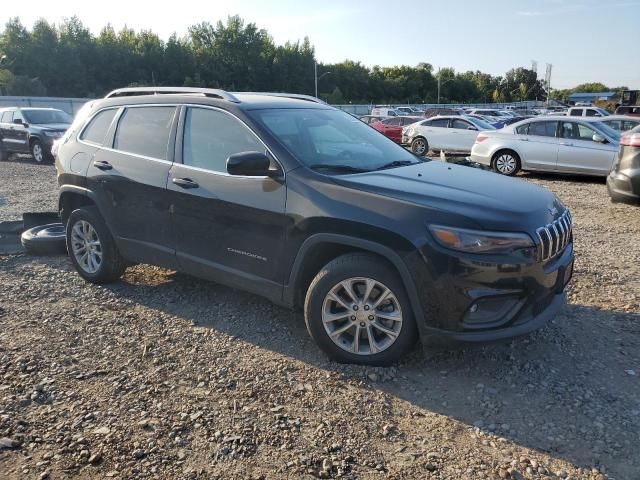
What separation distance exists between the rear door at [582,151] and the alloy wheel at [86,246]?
35.0 ft

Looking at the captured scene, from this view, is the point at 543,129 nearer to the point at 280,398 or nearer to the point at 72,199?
the point at 72,199

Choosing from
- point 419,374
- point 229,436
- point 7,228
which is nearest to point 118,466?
point 229,436

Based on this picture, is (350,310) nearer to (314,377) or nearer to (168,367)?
(314,377)

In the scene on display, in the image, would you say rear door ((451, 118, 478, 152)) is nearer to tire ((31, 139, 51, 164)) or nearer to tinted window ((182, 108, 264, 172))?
tire ((31, 139, 51, 164))

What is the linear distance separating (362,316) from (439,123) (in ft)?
52.0

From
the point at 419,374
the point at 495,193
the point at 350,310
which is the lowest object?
the point at 419,374

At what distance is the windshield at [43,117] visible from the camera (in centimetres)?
1587

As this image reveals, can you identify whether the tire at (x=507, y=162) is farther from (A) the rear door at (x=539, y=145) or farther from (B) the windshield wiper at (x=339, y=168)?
(B) the windshield wiper at (x=339, y=168)

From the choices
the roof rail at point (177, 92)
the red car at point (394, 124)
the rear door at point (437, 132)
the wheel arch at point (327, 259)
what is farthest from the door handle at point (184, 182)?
the red car at point (394, 124)

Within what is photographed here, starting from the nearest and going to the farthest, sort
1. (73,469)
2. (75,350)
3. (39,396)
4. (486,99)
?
(73,469) → (39,396) → (75,350) → (486,99)

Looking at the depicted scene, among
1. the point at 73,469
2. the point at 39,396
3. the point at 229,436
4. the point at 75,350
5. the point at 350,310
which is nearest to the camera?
the point at 73,469

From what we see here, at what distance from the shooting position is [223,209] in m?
3.92

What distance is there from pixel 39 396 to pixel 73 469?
0.83m

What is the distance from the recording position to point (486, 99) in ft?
394
